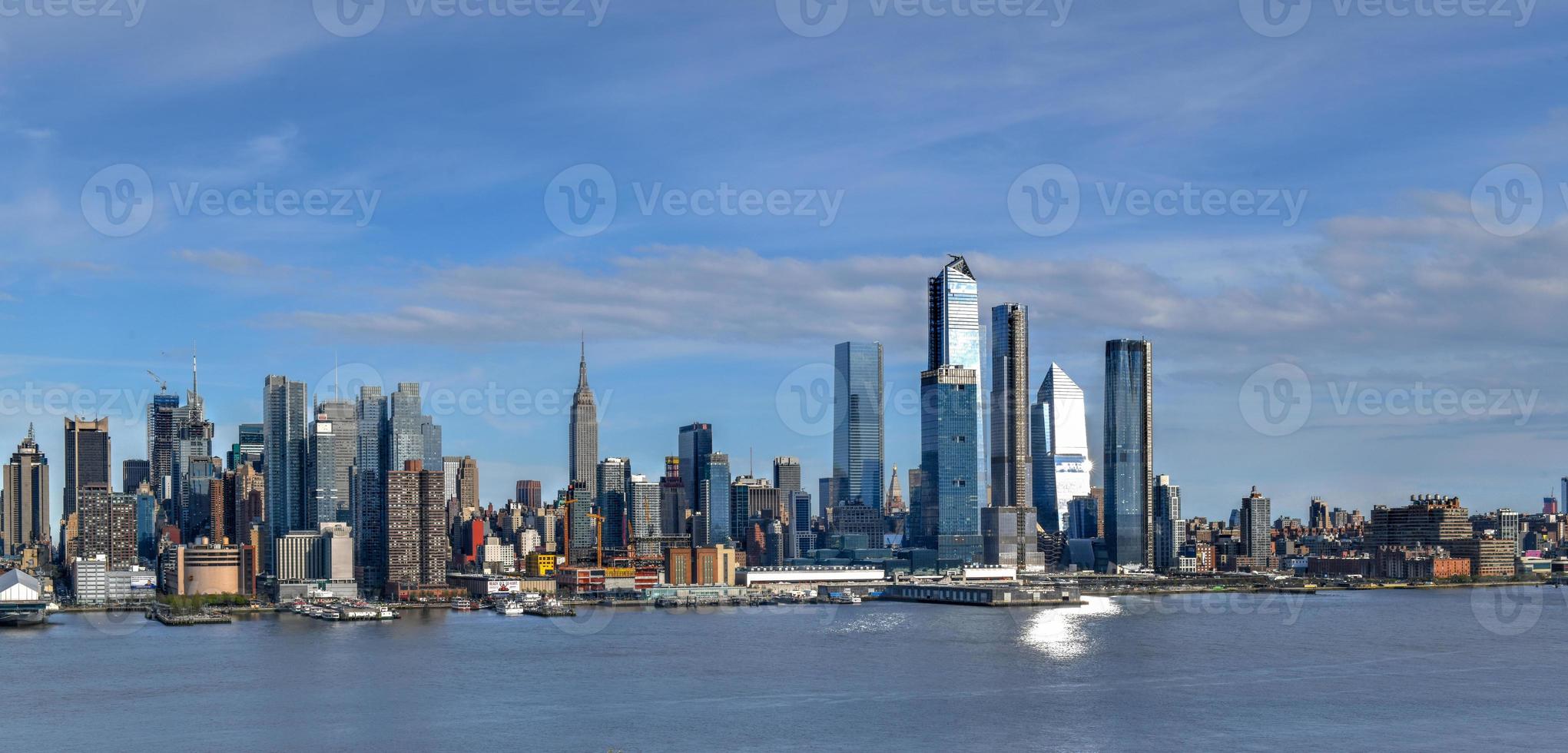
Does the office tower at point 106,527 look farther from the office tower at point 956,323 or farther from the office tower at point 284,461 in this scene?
the office tower at point 956,323

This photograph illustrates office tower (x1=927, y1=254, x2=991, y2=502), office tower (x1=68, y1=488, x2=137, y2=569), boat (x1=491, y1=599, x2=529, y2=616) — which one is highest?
office tower (x1=927, y1=254, x2=991, y2=502)

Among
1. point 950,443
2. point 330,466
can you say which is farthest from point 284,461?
point 950,443

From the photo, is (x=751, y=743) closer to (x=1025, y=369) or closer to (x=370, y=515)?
(x=370, y=515)

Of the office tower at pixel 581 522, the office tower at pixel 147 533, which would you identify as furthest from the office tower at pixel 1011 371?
the office tower at pixel 147 533

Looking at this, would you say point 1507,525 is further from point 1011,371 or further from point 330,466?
point 330,466

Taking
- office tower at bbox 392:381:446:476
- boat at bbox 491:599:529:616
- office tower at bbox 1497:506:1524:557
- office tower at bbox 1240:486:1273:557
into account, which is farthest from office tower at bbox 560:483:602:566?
office tower at bbox 1497:506:1524:557

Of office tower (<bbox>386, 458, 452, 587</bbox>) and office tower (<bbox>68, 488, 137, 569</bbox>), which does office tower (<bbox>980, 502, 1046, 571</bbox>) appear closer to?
office tower (<bbox>386, 458, 452, 587</bbox>)
